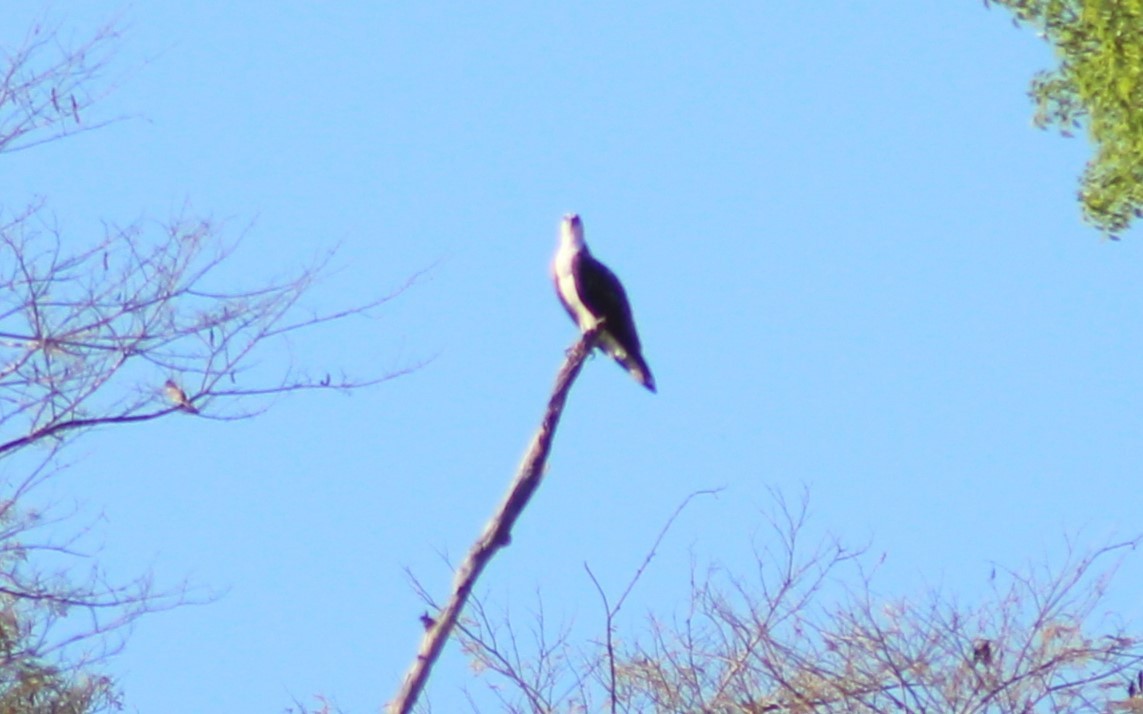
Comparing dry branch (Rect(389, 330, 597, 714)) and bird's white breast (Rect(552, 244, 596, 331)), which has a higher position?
A: bird's white breast (Rect(552, 244, 596, 331))

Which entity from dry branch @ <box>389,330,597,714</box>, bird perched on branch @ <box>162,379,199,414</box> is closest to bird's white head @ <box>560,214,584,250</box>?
bird perched on branch @ <box>162,379,199,414</box>

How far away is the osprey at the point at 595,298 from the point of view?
921cm

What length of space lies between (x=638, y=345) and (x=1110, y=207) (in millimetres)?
2563

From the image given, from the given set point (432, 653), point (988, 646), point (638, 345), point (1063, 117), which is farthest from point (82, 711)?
point (432, 653)

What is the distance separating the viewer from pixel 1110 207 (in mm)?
10086

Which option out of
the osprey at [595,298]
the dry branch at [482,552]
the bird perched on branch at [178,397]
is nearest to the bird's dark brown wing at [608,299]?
the osprey at [595,298]

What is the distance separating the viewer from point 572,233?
10.4m

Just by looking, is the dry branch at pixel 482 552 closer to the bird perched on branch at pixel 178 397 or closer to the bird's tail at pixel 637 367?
the bird's tail at pixel 637 367

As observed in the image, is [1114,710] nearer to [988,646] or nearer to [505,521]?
[988,646]

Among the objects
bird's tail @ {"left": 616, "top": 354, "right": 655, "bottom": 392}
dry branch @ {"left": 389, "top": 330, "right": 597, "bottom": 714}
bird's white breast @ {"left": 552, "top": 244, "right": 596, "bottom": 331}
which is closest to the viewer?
dry branch @ {"left": 389, "top": 330, "right": 597, "bottom": 714}

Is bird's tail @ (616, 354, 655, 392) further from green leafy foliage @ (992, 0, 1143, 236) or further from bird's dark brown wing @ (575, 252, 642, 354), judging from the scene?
green leafy foliage @ (992, 0, 1143, 236)

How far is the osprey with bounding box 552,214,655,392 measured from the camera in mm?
9211

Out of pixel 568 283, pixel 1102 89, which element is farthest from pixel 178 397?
pixel 1102 89

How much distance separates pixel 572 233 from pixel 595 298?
778 millimetres
